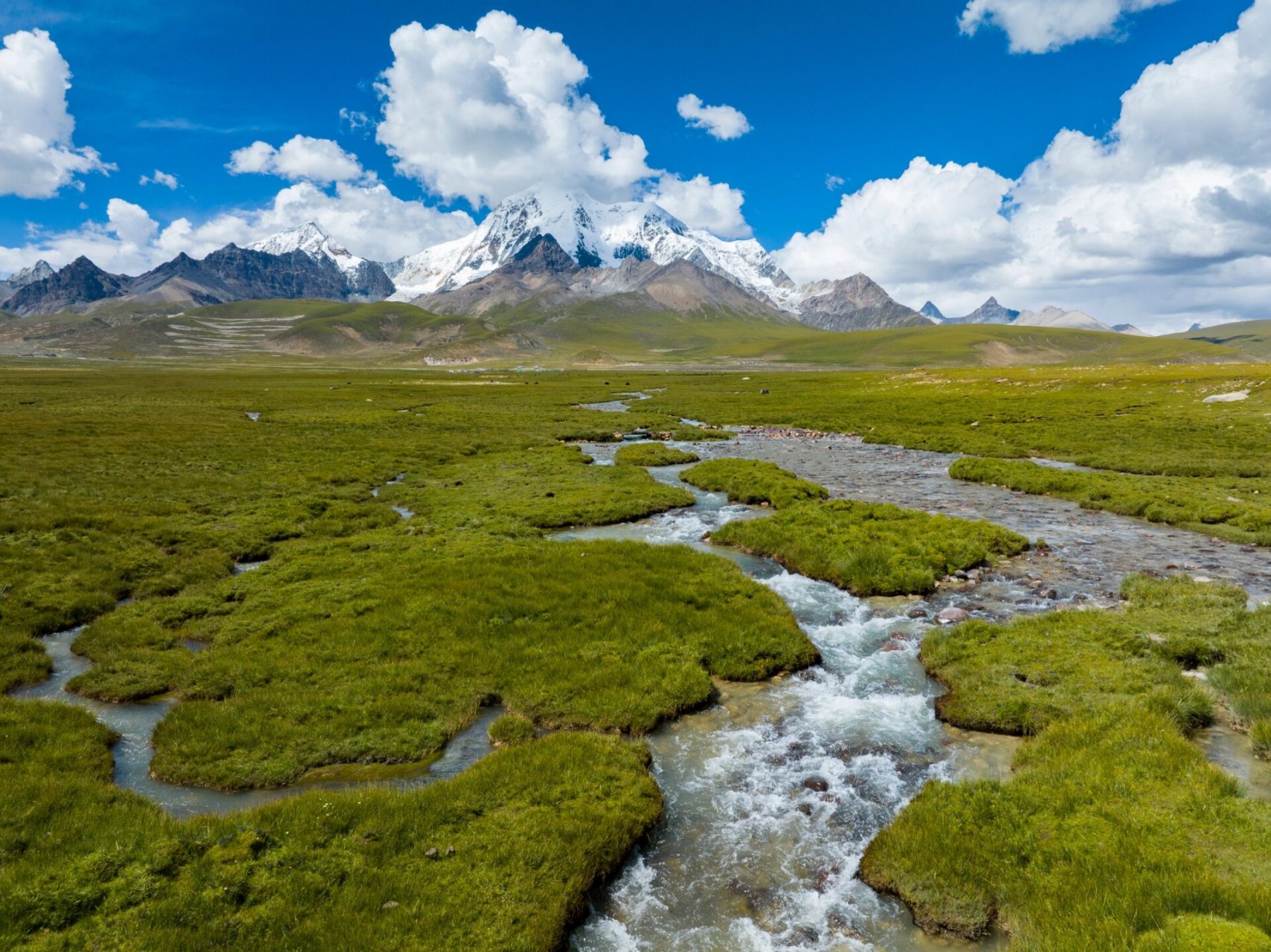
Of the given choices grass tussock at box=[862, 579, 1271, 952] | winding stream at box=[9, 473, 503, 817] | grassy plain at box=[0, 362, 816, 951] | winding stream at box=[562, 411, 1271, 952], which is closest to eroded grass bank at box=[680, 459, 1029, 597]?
winding stream at box=[562, 411, 1271, 952]

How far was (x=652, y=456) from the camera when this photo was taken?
48656 millimetres

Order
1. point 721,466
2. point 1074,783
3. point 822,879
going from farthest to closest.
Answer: point 721,466
point 1074,783
point 822,879

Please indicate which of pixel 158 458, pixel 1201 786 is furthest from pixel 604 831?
pixel 158 458

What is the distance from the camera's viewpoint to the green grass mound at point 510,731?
1302 centimetres

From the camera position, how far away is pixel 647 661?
15914 mm

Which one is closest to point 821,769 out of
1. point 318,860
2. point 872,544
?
point 318,860

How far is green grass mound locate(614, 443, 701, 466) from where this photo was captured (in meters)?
47.5

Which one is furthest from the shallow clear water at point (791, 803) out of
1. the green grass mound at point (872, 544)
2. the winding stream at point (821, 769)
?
the green grass mound at point (872, 544)

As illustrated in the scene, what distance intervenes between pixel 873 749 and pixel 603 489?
2507cm

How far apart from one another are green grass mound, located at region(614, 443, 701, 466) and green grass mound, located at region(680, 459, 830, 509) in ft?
14.6

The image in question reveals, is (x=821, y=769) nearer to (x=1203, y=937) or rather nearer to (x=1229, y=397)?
(x=1203, y=937)

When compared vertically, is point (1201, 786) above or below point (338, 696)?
above

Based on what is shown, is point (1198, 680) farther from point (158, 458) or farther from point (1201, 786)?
point (158, 458)

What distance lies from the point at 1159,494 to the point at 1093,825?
1195 inches
